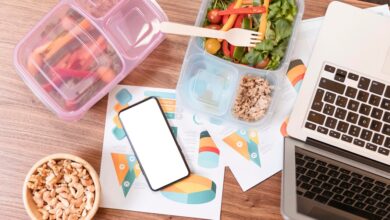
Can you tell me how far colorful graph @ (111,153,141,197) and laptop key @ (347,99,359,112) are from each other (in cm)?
37

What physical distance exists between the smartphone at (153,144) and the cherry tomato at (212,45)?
0.42 feet

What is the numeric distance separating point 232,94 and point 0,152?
0.42m

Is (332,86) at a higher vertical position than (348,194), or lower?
higher

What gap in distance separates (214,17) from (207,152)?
0.78 feet

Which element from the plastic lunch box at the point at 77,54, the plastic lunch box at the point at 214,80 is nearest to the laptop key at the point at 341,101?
the plastic lunch box at the point at 214,80

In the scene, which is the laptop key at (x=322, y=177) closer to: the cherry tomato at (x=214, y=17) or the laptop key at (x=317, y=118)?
the laptop key at (x=317, y=118)

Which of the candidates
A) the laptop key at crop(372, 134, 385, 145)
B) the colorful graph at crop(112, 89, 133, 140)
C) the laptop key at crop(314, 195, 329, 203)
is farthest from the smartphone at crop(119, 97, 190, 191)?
the laptop key at crop(372, 134, 385, 145)

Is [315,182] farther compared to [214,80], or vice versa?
[214,80]

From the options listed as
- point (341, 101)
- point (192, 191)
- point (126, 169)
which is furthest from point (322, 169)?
point (126, 169)

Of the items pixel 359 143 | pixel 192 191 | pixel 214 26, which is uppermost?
pixel 214 26

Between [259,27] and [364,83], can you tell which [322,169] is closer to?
[364,83]

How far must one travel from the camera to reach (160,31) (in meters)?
0.78

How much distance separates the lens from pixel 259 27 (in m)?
0.78

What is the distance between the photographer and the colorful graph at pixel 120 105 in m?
0.79
